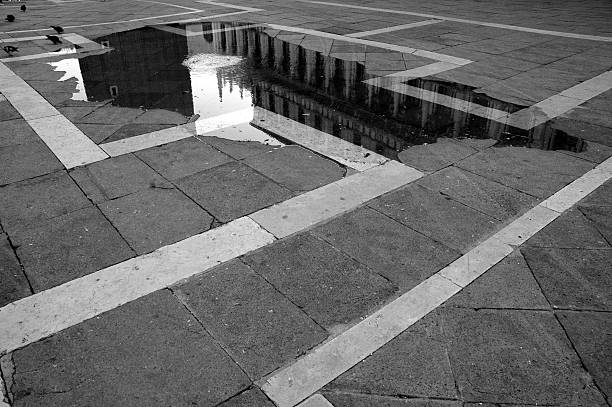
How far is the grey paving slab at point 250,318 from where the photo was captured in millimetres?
3094

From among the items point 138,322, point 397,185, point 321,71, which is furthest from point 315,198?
point 321,71

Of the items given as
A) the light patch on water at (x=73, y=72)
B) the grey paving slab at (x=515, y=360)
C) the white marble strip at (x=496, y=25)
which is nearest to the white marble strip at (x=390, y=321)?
the grey paving slab at (x=515, y=360)

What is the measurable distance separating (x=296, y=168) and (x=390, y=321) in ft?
8.57

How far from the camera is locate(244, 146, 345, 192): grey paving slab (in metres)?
5.26

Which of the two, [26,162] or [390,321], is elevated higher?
[26,162]

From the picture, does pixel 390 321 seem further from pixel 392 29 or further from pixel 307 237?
pixel 392 29

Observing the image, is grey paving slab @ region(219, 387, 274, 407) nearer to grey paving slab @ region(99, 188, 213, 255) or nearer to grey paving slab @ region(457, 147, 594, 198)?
grey paving slab @ region(99, 188, 213, 255)

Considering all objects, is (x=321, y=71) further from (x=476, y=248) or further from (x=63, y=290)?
(x=63, y=290)

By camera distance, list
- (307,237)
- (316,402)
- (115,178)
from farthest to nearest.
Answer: (115,178)
(307,237)
(316,402)

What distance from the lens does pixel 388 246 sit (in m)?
4.18

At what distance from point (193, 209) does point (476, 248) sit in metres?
2.64

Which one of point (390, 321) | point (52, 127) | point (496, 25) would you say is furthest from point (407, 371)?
point (496, 25)

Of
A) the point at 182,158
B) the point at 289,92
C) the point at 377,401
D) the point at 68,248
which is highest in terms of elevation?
the point at 289,92

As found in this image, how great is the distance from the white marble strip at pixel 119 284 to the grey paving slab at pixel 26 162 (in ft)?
7.54
